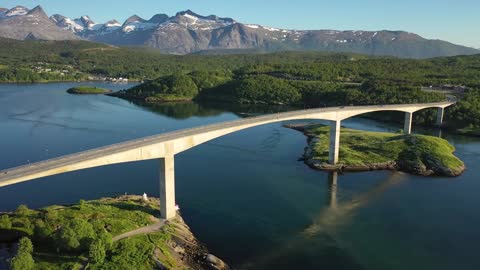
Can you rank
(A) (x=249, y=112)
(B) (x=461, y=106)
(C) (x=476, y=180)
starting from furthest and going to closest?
(A) (x=249, y=112), (B) (x=461, y=106), (C) (x=476, y=180)

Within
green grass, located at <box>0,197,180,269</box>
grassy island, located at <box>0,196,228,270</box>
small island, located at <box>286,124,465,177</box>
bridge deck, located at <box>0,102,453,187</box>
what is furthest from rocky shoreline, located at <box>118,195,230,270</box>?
small island, located at <box>286,124,465,177</box>

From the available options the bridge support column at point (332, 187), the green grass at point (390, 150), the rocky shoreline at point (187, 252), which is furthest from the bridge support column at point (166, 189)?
the green grass at point (390, 150)

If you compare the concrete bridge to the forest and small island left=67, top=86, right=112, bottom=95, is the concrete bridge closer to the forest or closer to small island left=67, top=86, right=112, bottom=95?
the forest

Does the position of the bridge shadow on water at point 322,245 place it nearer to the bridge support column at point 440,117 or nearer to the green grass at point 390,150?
the green grass at point 390,150

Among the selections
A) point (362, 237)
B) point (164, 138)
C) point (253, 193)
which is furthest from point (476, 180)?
point (164, 138)

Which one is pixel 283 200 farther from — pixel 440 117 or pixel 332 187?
pixel 440 117

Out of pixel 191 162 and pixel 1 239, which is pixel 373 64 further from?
pixel 1 239
